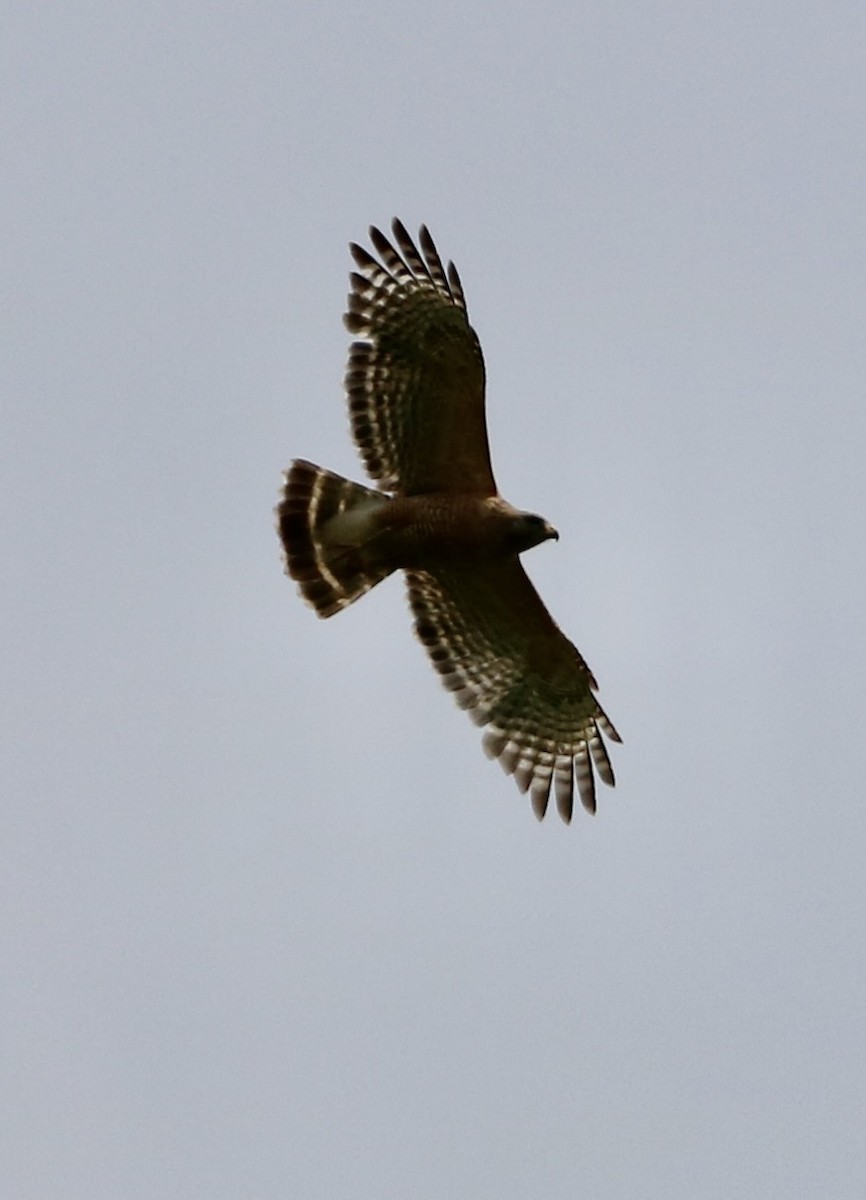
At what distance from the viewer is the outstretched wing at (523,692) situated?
1617 centimetres

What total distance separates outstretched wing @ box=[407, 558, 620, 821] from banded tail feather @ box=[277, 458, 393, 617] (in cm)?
49

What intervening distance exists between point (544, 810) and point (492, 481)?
2.30 m

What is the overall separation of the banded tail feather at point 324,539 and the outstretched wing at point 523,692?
0.49m

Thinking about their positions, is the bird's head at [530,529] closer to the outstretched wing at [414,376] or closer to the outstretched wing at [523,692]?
the outstretched wing at [414,376]

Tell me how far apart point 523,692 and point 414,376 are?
2.34 meters

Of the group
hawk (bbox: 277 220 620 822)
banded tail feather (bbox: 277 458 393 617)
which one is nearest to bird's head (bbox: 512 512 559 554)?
hawk (bbox: 277 220 620 822)

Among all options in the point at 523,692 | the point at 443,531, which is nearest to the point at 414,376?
the point at 443,531

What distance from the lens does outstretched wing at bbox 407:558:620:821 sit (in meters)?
16.2

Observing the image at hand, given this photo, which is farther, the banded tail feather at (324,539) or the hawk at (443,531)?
the banded tail feather at (324,539)

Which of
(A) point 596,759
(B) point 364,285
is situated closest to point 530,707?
(A) point 596,759

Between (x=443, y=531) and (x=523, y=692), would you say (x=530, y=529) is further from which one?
(x=523, y=692)

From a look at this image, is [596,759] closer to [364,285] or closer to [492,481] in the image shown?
[492,481]

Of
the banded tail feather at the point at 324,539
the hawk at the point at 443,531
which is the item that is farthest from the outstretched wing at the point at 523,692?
the banded tail feather at the point at 324,539

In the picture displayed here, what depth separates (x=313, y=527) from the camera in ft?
52.1
